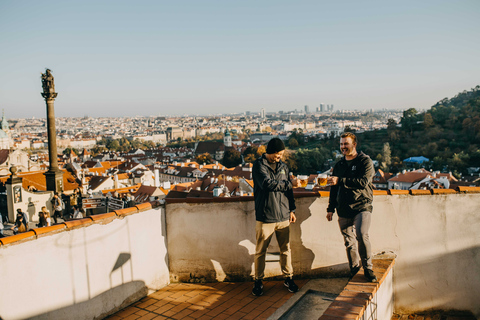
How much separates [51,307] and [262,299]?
1779 millimetres

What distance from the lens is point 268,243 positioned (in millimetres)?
3666

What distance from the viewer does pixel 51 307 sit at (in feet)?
9.62

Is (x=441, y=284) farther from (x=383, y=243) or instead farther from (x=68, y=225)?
(x=68, y=225)

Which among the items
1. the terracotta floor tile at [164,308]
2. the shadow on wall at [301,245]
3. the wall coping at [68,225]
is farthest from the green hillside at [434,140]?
the wall coping at [68,225]

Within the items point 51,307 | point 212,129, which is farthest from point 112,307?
point 212,129

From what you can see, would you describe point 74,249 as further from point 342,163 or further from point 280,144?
point 342,163

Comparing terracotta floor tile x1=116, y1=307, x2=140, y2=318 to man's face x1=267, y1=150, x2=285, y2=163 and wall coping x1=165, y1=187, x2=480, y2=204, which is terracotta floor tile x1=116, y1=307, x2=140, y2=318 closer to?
wall coping x1=165, y1=187, x2=480, y2=204

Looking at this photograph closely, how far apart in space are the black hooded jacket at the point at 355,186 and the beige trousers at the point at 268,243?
1.81ft

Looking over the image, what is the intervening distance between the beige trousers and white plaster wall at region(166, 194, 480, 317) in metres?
0.30

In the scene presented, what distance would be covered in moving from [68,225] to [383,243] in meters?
2.93

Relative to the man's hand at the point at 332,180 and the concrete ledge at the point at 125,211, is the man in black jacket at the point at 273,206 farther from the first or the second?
the concrete ledge at the point at 125,211

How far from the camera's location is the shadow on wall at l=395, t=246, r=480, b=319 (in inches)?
148

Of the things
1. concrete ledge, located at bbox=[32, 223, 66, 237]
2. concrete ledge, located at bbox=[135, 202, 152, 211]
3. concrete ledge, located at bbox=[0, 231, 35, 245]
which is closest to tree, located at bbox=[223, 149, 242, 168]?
concrete ledge, located at bbox=[135, 202, 152, 211]

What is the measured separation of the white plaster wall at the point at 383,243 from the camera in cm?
378
